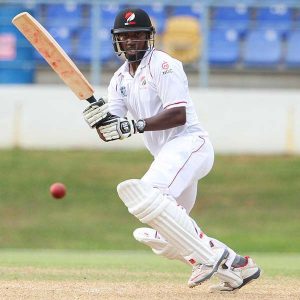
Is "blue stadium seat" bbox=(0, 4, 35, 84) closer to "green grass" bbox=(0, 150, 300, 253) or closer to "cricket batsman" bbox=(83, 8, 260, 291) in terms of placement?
"green grass" bbox=(0, 150, 300, 253)

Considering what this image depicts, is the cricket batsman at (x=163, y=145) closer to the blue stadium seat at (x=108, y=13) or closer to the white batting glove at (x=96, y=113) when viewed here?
the white batting glove at (x=96, y=113)

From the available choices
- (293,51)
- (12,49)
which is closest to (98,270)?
(12,49)

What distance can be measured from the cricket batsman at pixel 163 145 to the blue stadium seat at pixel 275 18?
8.63m

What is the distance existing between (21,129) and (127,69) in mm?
8266

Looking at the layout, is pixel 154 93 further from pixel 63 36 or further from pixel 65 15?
pixel 65 15

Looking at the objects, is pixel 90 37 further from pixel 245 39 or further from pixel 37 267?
pixel 37 267

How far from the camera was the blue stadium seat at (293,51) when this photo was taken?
1473 cm

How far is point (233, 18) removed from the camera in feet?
48.2

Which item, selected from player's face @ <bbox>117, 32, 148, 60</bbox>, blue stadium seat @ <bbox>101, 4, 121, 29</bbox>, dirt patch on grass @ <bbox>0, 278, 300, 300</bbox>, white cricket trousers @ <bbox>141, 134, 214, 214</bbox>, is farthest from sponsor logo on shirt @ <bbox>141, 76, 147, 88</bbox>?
blue stadium seat @ <bbox>101, 4, 121, 29</bbox>

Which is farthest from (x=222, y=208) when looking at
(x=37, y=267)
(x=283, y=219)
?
(x=37, y=267)

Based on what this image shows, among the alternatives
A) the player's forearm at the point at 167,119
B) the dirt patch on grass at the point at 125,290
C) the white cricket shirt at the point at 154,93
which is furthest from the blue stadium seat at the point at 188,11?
the player's forearm at the point at 167,119

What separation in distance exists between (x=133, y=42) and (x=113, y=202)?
7552 mm

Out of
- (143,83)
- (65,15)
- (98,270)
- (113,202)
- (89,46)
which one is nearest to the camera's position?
(143,83)

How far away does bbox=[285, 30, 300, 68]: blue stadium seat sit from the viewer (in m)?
14.7
